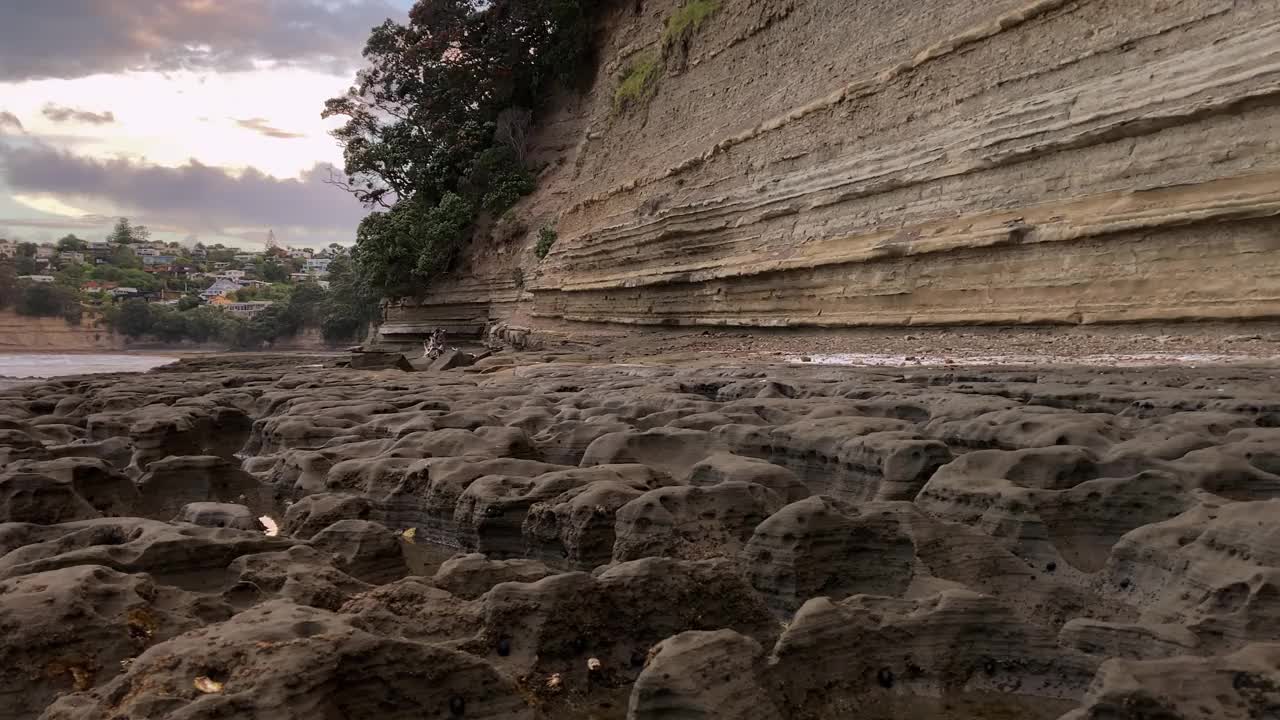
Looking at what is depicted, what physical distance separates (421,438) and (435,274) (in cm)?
2936

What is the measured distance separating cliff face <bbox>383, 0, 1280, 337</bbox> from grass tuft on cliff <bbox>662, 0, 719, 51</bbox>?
41cm

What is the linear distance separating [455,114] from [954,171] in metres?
28.5

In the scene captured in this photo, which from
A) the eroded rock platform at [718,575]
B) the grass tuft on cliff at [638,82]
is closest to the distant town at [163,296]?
the grass tuft on cliff at [638,82]

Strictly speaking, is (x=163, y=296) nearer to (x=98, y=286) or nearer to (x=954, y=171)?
(x=98, y=286)

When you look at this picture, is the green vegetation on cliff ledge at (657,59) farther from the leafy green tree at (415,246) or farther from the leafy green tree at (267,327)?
the leafy green tree at (267,327)

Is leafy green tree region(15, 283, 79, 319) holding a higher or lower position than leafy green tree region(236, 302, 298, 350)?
higher

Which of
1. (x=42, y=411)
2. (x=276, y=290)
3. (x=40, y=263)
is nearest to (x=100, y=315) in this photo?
(x=40, y=263)

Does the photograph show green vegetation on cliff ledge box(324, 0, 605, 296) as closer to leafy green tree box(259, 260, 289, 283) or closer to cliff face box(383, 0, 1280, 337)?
cliff face box(383, 0, 1280, 337)

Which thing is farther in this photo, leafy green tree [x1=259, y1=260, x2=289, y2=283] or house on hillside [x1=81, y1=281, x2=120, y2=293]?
leafy green tree [x1=259, y1=260, x2=289, y2=283]

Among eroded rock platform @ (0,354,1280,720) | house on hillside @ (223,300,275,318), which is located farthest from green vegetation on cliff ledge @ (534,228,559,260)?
house on hillside @ (223,300,275,318)

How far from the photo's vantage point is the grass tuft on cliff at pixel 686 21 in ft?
77.6

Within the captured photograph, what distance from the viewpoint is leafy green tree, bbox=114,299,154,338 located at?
50969 mm

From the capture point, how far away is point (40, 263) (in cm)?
5669

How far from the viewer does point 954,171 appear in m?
12.9
